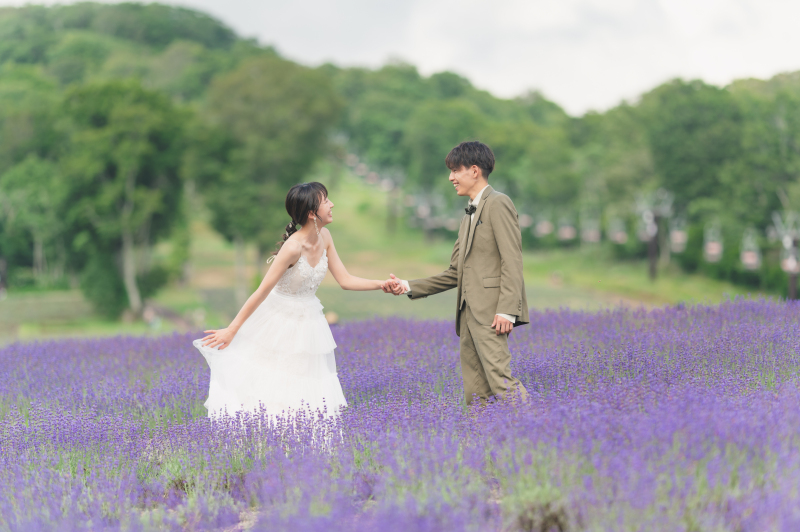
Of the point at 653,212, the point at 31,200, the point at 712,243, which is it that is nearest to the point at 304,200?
the point at 712,243

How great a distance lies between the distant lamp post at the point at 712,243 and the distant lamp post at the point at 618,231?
291 inches

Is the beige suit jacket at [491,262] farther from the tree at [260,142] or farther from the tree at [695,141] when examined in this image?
the tree at [695,141]

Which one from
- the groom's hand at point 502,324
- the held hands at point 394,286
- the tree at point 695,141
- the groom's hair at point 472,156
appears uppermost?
the tree at point 695,141

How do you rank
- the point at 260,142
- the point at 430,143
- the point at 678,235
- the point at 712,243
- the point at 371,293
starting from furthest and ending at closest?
the point at 430,143, the point at 371,293, the point at 260,142, the point at 678,235, the point at 712,243

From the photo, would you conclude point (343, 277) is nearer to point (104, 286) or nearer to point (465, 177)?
point (465, 177)

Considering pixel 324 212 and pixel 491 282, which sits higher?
pixel 324 212

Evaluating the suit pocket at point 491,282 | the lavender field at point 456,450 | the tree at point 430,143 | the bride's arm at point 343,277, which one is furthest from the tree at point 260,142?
the suit pocket at point 491,282

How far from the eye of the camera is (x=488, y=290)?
4746mm

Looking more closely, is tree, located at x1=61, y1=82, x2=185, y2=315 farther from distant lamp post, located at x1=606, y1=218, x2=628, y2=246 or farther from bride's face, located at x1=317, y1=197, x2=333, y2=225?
bride's face, located at x1=317, y1=197, x2=333, y2=225

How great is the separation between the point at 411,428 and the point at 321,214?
1751 millimetres

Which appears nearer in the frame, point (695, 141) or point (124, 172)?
point (124, 172)

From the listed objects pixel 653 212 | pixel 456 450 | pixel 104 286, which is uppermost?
pixel 653 212

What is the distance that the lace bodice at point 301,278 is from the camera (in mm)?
5164

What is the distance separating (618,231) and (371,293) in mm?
16807
